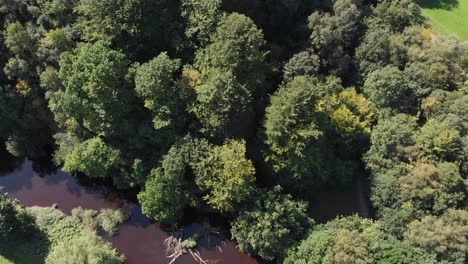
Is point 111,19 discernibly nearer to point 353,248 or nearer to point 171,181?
point 171,181

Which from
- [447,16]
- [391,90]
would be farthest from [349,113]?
[447,16]

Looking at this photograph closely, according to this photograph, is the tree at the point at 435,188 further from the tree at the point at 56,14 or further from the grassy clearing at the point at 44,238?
the tree at the point at 56,14

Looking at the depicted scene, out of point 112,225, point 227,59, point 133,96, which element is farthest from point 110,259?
point 227,59

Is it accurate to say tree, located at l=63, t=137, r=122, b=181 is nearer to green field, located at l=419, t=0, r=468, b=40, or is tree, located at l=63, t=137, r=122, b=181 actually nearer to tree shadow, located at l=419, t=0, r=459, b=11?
green field, located at l=419, t=0, r=468, b=40

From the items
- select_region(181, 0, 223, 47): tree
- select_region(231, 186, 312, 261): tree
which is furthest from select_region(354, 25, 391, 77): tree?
select_region(231, 186, 312, 261): tree

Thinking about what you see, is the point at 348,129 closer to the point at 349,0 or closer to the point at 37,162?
→ the point at 349,0

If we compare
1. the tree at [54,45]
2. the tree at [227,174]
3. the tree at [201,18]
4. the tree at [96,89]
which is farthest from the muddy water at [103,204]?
the tree at [201,18]
